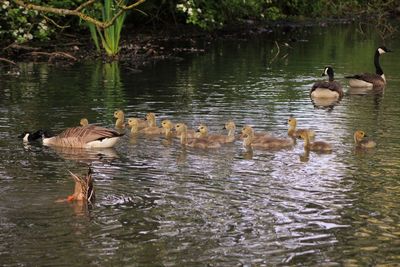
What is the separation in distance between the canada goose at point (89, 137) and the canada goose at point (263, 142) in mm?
2275

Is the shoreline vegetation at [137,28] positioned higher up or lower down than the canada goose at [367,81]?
higher up

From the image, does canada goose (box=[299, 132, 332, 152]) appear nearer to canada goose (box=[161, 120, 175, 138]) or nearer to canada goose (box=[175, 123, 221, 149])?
canada goose (box=[175, 123, 221, 149])

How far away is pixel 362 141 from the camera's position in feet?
50.0

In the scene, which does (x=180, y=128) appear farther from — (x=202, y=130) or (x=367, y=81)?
(x=367, y=81)

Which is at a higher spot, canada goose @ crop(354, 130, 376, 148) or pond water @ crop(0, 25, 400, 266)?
canada goose @ crop(354, 130, 376, 148)

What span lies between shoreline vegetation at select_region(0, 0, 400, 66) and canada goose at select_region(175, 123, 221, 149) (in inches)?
227

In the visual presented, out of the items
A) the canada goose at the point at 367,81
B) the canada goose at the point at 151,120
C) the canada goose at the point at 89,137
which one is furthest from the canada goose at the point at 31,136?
the canada goose at the point at 367,81

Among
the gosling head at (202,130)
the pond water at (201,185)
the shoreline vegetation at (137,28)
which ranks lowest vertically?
the pond water at (201,185)

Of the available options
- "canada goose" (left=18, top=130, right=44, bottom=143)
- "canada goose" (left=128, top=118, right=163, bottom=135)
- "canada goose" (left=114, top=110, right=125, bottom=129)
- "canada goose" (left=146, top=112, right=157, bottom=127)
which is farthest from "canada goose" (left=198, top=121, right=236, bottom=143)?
"canada goose" (left=18, top=130, right=44, bottom=143)

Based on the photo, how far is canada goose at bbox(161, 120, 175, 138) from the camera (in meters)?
16.4

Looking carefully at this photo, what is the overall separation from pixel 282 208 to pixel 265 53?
22.9 m

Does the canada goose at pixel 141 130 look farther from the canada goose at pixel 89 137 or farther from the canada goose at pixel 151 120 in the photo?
the canada goose at pixel 89 137

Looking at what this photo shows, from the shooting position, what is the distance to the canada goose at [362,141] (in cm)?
1516

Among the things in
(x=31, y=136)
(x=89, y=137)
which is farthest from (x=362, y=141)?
(x=31, y=136)
